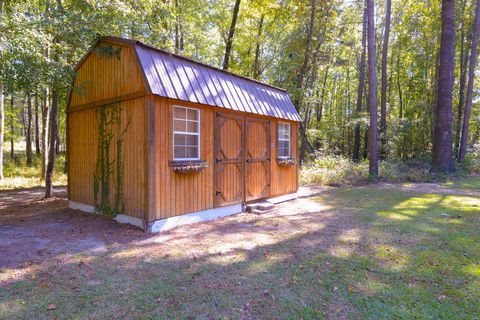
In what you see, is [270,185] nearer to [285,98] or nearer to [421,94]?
[285,98]

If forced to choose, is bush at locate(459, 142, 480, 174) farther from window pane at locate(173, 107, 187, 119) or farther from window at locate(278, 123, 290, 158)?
window pane at locate(173, 107, 187, 119)

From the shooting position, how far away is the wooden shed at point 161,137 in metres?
5.21

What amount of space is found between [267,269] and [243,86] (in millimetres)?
4984

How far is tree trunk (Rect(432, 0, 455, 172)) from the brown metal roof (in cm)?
888

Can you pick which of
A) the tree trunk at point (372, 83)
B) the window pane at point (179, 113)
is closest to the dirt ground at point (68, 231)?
the window pane at point (179, 113)

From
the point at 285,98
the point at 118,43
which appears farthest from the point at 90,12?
the point at 285,98

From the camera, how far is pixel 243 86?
24.0ft

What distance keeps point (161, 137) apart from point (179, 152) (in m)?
0.58

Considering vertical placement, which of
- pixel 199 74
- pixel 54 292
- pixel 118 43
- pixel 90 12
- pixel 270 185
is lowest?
pixel 54 292

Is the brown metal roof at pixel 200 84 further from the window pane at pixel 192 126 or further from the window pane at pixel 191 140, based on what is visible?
the window pane at pixel 191 140

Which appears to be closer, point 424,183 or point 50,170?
point 50,170

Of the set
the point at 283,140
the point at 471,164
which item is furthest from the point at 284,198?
the point at 471,164

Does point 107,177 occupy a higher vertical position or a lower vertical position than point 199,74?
lower

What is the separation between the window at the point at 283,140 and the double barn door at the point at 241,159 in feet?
2.43
